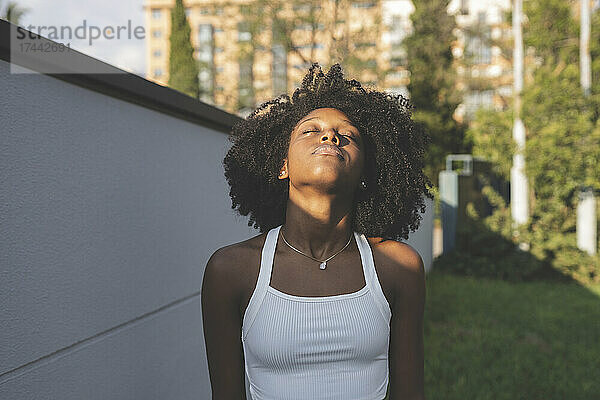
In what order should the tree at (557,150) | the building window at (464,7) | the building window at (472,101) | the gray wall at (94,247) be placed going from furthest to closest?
1. the building window at (464,7)
2. the building window at (472,101)
3. the tree at (557,150)
4. the gray wall at (94,247)

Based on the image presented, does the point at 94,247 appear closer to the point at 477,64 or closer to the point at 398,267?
the point at 398,267

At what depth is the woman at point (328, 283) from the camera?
73.5 inches

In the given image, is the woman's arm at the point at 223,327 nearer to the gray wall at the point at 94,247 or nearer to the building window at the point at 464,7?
the gray wall at the point at 94,247

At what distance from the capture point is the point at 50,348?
5.74ft

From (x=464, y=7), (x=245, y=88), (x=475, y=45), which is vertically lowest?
(x=245, y=88)

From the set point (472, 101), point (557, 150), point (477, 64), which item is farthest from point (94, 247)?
point (472, 101)

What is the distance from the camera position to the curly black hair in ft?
7.50

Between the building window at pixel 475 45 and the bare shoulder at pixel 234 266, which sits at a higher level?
the building window at pixel 475 45

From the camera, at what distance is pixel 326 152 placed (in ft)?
6.22

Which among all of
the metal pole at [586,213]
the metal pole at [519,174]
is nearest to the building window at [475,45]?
the metal pole at [519,174]

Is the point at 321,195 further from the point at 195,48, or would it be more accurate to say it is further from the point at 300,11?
the point at 195,48

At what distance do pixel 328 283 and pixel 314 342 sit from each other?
0.69ft

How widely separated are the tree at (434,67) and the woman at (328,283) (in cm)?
1886

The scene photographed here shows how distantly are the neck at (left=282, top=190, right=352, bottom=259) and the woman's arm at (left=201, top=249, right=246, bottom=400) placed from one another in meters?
0.26
